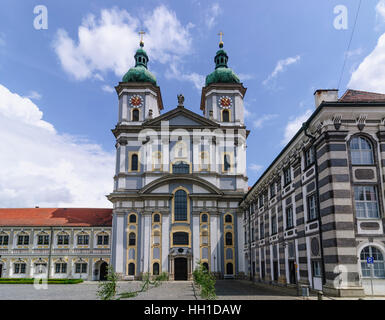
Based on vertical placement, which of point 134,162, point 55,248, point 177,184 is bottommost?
point 55,248

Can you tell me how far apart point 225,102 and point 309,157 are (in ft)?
103

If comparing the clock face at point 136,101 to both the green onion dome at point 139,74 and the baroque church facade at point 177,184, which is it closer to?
the baroque church facade at point 177,184

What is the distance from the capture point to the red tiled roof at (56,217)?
5128cm

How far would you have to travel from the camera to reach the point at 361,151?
21.4 meters

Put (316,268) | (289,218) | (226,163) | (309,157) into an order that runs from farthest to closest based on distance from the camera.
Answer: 1. (226,163)
2. (289,218)
3. (309,157)
4. (316,268)

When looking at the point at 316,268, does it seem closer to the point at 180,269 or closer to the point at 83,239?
the point at 180,269

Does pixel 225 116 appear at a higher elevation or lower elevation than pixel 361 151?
higher

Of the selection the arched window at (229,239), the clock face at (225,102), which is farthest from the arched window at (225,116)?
the arched window at (229,239)

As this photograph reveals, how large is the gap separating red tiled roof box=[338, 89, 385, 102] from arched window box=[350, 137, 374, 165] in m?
2.49

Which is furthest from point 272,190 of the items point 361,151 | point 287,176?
point 361,151

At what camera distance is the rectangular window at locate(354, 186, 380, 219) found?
66.7 ft

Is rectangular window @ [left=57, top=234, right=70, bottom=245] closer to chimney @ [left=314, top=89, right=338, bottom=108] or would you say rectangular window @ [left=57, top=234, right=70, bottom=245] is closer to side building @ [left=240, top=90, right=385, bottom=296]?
side building @ [left=240, top=90, right=385, bottom=296]

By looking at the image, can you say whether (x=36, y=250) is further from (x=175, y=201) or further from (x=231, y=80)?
(x=231, y=80)
